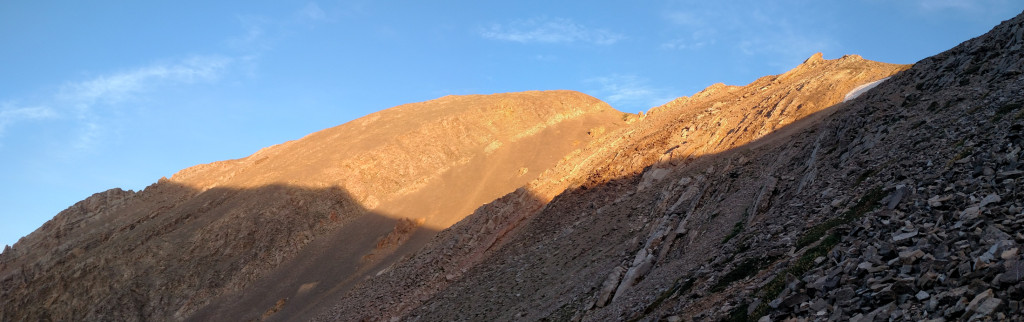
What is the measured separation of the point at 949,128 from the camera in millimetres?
19906

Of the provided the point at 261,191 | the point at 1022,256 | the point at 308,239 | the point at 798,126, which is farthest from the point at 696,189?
the point at 261,191

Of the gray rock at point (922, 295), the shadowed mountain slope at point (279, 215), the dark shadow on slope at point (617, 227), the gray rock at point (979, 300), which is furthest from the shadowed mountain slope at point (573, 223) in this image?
the gray rock at point (979, 300)

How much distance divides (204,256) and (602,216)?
34.7 m

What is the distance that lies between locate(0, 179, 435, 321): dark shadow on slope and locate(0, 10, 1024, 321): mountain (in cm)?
21

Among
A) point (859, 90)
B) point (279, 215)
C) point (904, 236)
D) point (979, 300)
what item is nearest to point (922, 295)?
point (979, 300)

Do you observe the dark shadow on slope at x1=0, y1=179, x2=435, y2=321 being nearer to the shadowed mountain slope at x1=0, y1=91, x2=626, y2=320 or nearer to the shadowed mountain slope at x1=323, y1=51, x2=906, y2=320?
the shadowed mountain slope at x1=0, y1=91, x2=626, y2=320

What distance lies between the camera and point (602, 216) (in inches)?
1379

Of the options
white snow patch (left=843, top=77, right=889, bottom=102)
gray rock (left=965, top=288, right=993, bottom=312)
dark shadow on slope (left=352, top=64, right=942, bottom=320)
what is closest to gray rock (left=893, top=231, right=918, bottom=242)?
gray rock (left=965, top=288, right=993, bottom=312)

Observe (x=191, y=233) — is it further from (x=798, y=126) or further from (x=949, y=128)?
(x=949, y=128)

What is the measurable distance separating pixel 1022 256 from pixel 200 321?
49.9 m

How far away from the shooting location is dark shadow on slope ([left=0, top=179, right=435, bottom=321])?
165 ft

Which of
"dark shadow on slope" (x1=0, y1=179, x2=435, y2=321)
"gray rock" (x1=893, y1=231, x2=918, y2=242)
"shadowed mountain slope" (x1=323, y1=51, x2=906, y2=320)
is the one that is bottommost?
"gray rock" (x1=893, y1=231, x2=918, y2=242)

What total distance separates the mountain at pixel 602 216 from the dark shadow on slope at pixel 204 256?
0.21 metres

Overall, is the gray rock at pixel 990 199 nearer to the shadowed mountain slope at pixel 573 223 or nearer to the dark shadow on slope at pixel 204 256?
the shadowed mountain slope at pixel 573 223
